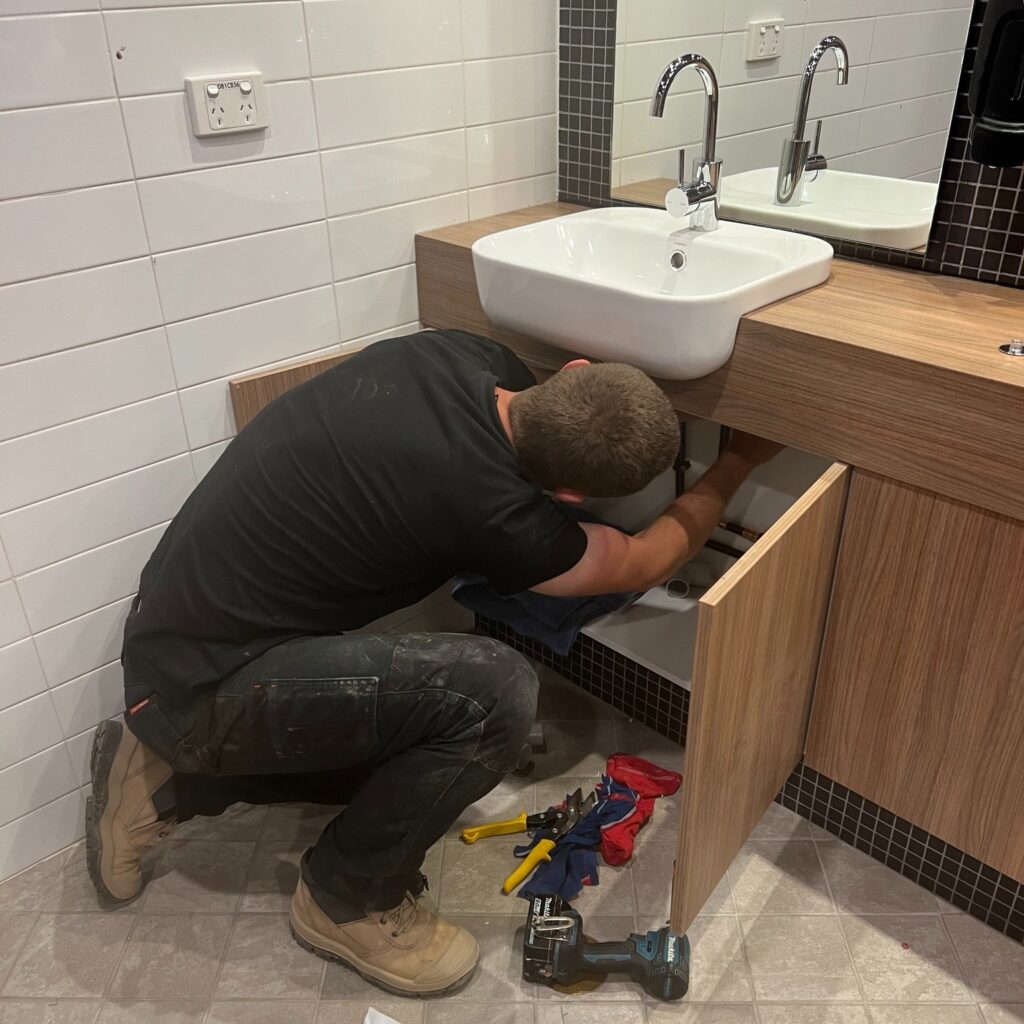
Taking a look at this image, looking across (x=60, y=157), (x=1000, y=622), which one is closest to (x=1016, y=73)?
(x=1000, y=622)

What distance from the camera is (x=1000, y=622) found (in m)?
1.28

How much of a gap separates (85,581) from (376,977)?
790mm

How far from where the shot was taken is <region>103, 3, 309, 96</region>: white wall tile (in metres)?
1.37

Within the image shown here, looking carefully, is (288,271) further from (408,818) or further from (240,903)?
(240,903)

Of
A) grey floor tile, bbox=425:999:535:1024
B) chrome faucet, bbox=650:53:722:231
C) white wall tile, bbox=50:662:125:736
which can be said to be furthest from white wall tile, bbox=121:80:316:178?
grey floor tile, bbox=425:999:535:1024

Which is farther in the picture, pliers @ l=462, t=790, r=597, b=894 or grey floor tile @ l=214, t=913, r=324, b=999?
pliers @ l=462, t=790, r=597, b=894

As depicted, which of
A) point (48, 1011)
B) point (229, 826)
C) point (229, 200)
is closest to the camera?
point (48, 1011)

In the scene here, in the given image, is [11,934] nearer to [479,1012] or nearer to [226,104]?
[479,1012]

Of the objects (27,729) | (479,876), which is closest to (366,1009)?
(479,876)

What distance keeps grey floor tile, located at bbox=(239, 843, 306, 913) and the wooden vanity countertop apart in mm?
1029

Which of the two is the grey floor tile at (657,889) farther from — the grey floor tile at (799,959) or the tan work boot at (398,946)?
the tan work boot at (398,946)

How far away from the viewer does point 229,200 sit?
5.08 feet

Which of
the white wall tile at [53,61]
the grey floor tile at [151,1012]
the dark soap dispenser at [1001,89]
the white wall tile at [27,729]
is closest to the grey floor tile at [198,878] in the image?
the grey floor tile at [151,1012]

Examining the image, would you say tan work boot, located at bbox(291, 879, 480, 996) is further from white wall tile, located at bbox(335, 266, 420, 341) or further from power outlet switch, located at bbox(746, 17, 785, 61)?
power outlet switch, located at bbox(746, 17, 785, 61)
